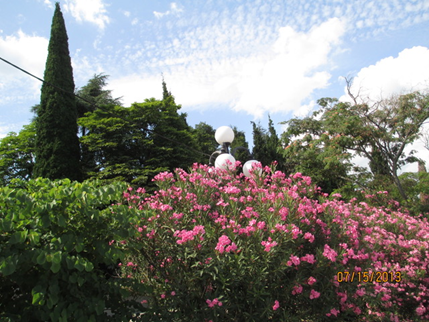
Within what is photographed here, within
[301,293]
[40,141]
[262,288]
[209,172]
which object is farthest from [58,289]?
[40,141]

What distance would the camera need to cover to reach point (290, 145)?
480 inches

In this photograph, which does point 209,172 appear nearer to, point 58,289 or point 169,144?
point 58,289

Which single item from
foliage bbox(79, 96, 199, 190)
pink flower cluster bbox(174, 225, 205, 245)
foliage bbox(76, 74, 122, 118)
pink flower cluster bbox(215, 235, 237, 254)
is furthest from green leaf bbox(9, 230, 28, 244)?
foliage bbox(76, 74, 122, 118)

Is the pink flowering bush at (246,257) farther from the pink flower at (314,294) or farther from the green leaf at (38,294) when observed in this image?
the green leaf at (38,294)

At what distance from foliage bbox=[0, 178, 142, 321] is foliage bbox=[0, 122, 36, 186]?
19430 mm

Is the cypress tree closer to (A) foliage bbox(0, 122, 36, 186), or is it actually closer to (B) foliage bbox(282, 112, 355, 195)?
(A) foliage bbox(0, 122, 36, 186)

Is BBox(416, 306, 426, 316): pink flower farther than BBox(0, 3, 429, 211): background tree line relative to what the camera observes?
No

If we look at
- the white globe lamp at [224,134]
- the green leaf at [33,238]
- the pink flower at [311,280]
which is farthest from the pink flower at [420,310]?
the green leaf at [33,238]

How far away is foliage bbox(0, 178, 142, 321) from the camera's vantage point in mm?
1921

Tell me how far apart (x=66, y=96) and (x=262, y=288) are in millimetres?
16188

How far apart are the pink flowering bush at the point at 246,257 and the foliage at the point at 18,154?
19.2 m

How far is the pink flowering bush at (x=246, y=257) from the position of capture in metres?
2.57

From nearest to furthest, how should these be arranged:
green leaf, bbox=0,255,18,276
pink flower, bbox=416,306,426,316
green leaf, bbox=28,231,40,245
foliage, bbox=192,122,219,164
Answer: green leaf, bbox=0,255,18,276
green leaf, bbox=28,231,40,245
pink flower, bbox=416,306,426,316
foliage, bbox=192,122,219,164

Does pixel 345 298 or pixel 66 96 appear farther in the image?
pixel 66 96
